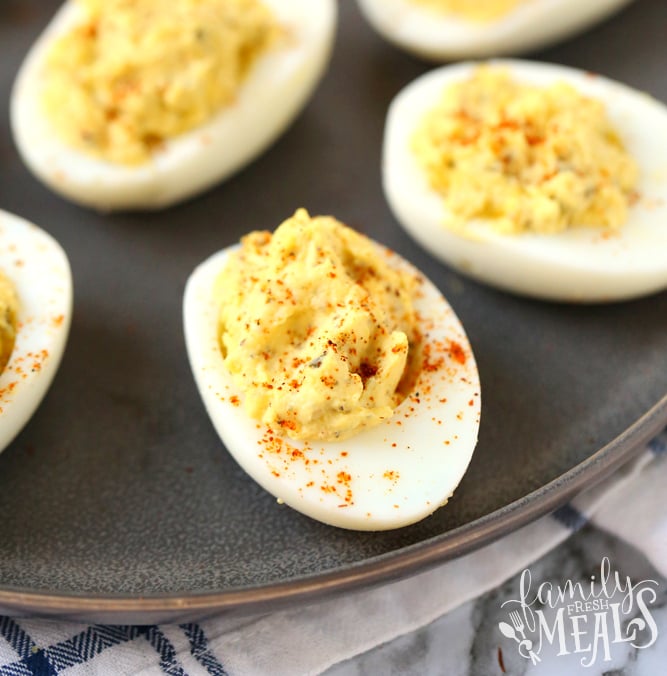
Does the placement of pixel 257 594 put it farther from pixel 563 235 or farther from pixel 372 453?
pixel 563 235

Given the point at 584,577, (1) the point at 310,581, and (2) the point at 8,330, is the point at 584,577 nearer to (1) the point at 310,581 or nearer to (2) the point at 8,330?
(1) the point at 310,581

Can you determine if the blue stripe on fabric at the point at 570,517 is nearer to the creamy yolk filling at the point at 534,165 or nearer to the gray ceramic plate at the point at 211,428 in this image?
the gray ceramic plate at the point at 211,428

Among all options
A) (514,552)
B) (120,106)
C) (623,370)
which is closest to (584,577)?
(514,552)

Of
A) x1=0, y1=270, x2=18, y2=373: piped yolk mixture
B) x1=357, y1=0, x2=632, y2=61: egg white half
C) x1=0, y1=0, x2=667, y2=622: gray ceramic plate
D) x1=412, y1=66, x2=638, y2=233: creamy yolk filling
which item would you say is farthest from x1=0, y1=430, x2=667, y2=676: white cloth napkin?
x1=357, y1=0, x2=632, y2=61: egg white half

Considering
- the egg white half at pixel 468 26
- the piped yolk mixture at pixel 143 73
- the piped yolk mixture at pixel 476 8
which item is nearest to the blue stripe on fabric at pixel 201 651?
the piped yolk mixture at pixel 143 73

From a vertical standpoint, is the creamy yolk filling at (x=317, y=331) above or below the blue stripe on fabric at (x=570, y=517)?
above

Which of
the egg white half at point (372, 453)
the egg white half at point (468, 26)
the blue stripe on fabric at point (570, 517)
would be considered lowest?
the blue stripe on fabric at point (570, 517)

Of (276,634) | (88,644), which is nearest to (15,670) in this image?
(88,644)
